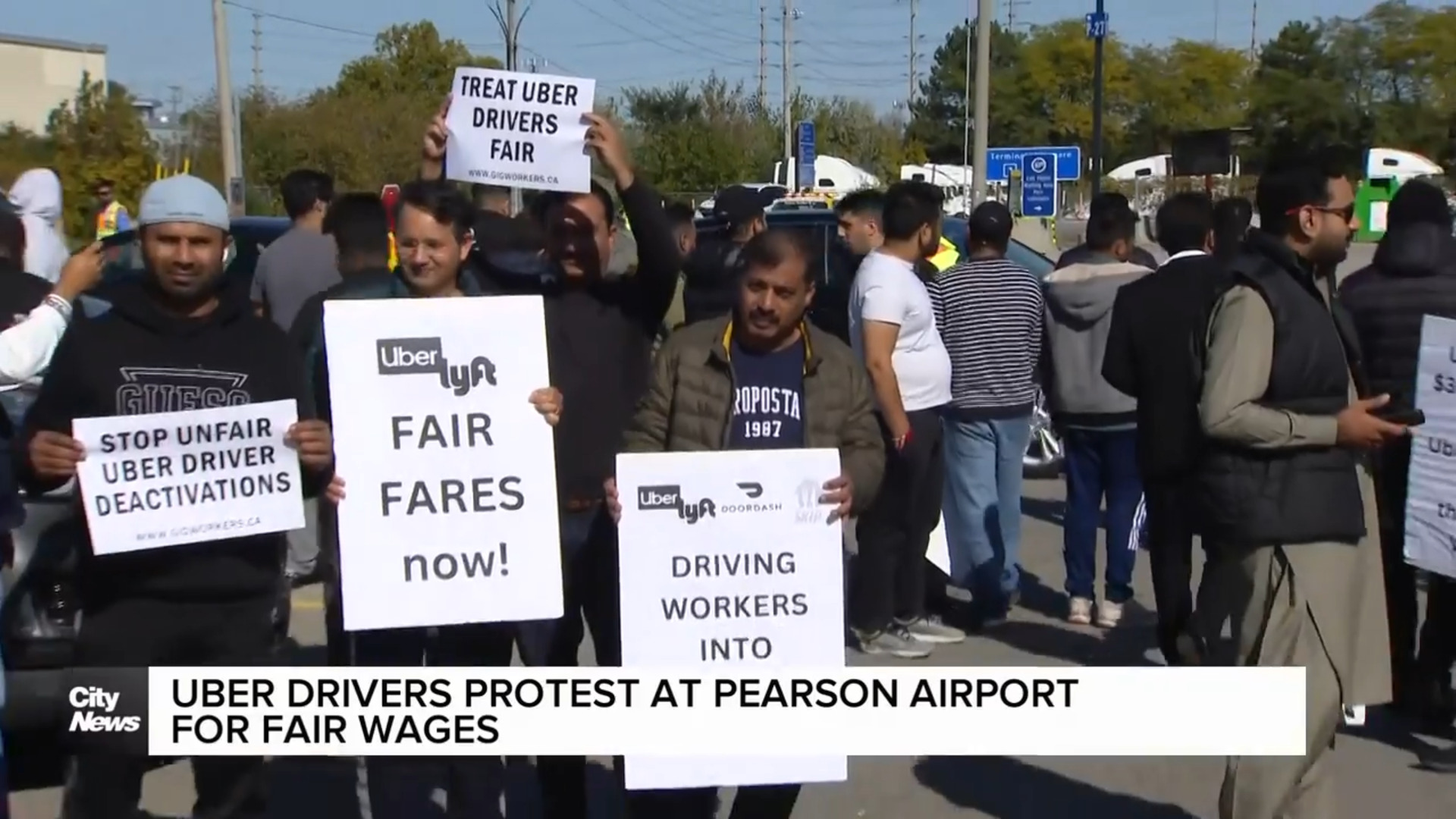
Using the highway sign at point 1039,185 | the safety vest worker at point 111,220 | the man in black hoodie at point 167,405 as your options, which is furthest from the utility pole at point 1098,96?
the man in black hoodie at point 167,405

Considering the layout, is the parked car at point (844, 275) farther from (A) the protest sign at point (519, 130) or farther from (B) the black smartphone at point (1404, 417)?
(B) the black smartphone at point (1404, 417)

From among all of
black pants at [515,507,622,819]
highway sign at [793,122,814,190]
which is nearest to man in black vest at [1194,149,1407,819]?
black pants at [515,507,622,819]

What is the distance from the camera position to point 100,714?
4.16 metres

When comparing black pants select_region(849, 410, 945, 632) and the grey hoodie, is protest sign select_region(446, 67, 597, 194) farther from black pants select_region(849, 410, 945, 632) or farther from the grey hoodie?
the grey hoodie

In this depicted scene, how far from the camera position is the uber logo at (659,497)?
14.0 feet

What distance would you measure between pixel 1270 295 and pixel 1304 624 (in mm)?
923

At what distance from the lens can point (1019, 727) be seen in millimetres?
4488

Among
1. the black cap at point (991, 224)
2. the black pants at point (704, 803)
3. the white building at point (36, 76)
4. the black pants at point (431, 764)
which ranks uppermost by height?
the white building at point (36, 76)

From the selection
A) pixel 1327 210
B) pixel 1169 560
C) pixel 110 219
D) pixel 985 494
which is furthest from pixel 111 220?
pixel 1327 210

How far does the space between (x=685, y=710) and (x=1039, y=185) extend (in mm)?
21261

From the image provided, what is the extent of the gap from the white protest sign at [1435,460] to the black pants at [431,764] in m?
3.07

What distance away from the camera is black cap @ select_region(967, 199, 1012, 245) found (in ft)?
25.8

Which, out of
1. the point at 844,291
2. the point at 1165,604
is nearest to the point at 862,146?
the point at 844,291

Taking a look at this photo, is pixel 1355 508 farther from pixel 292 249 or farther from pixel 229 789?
pixel 292 249
